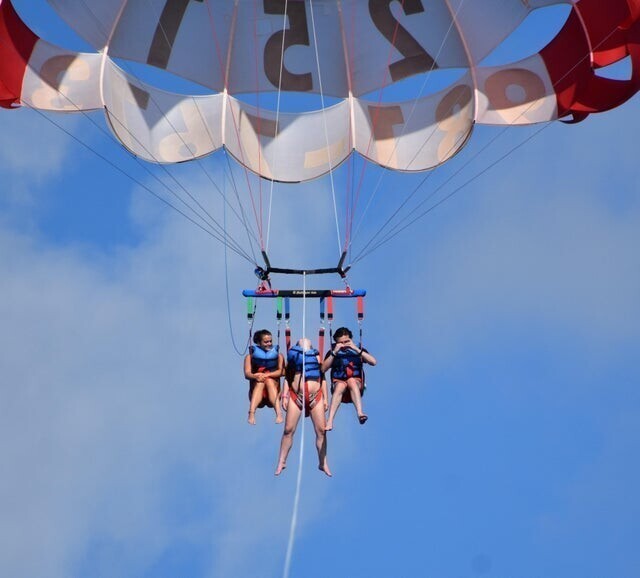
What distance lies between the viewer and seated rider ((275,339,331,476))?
45.1 feet

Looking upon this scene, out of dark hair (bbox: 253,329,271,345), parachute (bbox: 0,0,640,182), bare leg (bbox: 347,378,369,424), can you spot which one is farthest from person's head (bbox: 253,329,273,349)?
parachute (bbox: 0,0,640,182)

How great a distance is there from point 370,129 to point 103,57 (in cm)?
386

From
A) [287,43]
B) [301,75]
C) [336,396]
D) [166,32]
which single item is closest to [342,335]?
[336,396]

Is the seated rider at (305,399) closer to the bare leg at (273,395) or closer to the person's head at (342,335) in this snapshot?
the bare leg at (273,395)

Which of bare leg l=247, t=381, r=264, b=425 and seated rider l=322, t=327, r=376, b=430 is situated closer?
bare leg l=247, t=381, r=264, b=425

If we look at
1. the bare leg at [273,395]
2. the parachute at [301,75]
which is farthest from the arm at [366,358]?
the parachute at [301,75]

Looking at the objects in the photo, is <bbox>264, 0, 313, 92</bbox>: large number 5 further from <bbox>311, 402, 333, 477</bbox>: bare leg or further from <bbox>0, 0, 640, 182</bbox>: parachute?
<bbox>311, 402, 333, 477</bbox>: bare leg

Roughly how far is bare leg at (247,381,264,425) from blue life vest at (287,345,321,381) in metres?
0.46

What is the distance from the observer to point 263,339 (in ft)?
46.5

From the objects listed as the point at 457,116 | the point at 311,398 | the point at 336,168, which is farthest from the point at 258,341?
the point at 457,116

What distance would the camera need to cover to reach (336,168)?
16.2 m

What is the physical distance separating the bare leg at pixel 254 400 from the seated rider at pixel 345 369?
82 cm

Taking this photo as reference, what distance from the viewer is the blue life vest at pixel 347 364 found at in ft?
46.2

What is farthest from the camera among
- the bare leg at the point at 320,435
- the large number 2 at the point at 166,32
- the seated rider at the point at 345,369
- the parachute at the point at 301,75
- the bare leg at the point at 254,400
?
the large number 2 at the point at 166,32
